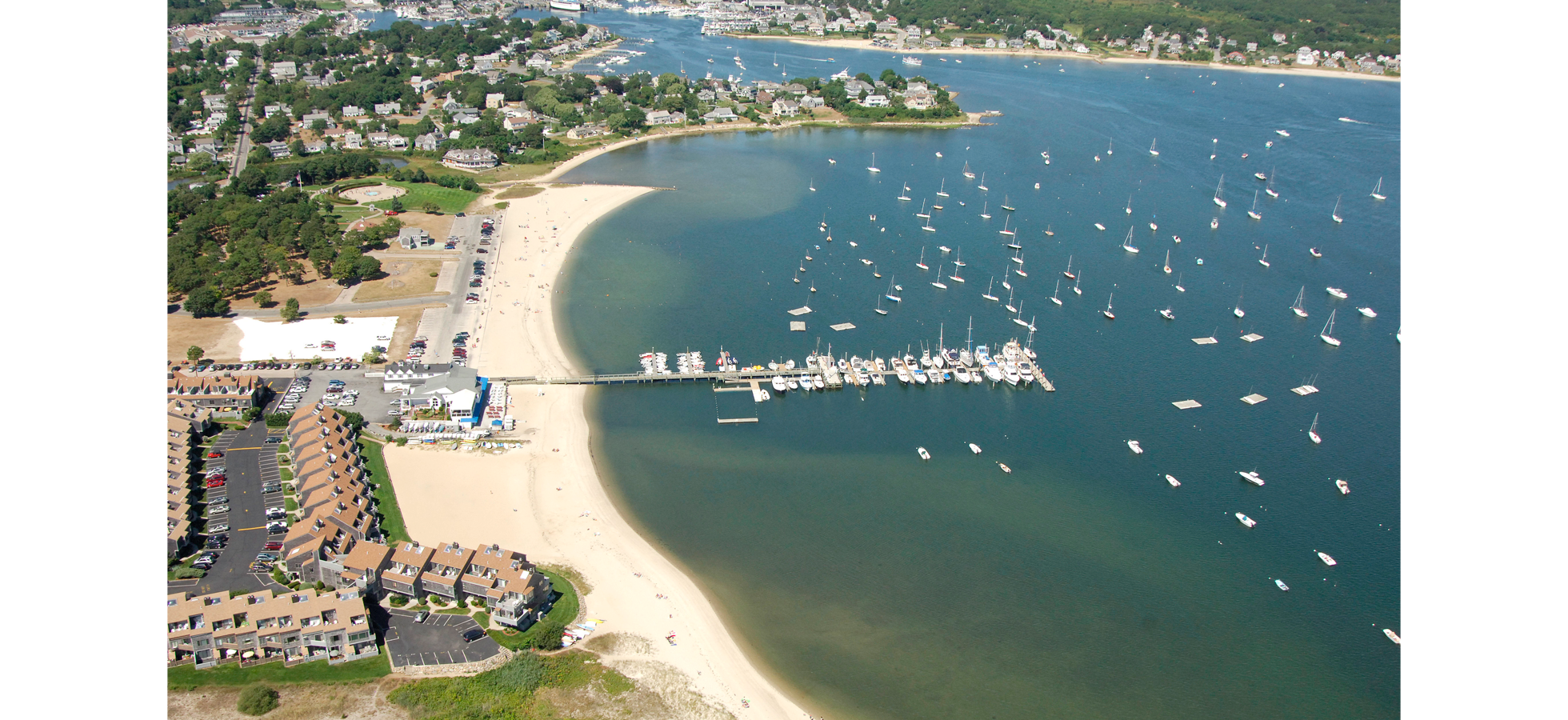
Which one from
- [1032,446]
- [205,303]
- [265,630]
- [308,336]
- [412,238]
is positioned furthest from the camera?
[412,238]

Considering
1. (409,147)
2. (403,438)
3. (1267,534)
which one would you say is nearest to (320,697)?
(403,438)

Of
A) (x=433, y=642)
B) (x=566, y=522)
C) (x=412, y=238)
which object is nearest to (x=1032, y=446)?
(x=566, y=522)


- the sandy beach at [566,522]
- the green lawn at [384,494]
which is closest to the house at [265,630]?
the green lawn at [384,494]

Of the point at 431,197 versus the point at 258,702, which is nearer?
the point at 258,702

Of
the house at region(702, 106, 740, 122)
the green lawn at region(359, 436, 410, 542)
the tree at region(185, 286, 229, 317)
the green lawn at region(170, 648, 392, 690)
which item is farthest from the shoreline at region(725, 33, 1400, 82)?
the green lawn at region(170, 648, 392, 690)

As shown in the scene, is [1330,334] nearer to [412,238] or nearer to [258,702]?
[258,702]

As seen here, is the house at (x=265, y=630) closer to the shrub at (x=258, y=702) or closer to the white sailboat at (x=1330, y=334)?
the shrub at (x=258, y=702)
